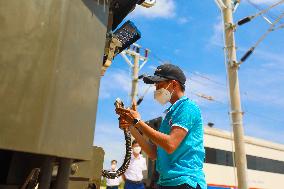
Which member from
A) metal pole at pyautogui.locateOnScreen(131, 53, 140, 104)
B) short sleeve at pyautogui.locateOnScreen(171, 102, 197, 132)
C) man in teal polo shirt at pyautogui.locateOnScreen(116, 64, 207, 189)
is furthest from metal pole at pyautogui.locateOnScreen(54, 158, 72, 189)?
metal pole at pyautogui.locateOnScreen(131, 53, 140, 104)

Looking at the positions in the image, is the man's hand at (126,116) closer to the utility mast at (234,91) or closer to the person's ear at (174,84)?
the person's ear at (174,84)

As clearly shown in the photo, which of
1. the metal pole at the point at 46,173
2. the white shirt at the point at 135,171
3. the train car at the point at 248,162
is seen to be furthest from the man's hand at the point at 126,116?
the train car at the point at 248,162

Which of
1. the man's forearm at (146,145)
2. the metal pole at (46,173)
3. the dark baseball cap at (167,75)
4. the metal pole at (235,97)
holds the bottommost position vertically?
the metal pole at (46,173)

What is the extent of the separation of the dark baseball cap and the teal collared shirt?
0.67 feet

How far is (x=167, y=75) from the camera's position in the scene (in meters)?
2.69

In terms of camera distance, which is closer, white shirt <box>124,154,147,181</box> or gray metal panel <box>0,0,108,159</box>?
gray metal panel <box>0,0,108,159</box>

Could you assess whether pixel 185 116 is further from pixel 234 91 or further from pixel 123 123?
pixel 234 91

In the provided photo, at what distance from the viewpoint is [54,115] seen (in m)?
1.45

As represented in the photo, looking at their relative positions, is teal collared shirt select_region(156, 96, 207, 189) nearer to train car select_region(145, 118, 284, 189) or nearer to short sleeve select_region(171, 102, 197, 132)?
short sleeve select_region(171, 102, 197, 132)

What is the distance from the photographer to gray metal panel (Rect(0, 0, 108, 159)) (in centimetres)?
135

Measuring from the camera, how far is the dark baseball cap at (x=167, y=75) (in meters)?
2.68

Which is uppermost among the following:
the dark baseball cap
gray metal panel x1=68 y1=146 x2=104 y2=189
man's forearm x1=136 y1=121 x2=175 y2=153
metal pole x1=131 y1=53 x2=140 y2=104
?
metal pole x1=131 y1=53 x2=140 y2=104

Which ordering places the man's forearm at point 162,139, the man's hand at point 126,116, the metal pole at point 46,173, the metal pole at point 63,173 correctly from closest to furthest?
the metal pole at point 46,173
the metal pole at point 63,173
the man's forearm at point 162,139
the man's hand at point 126,116

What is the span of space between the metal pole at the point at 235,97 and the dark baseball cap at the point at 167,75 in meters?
7.51
